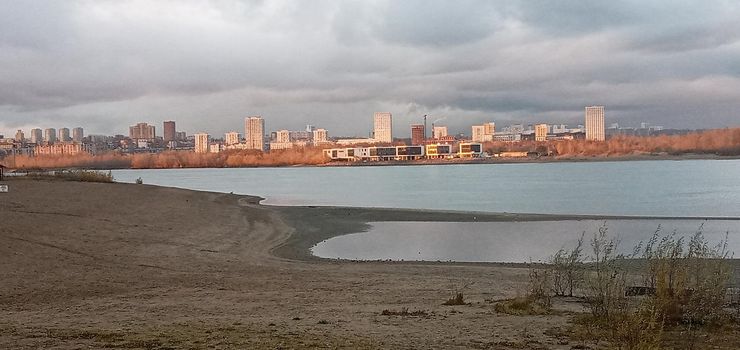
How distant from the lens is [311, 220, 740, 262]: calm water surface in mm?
21594

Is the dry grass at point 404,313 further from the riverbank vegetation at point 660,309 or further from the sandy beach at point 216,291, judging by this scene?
the riverbank vegetation at point 660,309

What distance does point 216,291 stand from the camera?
1253 centimetres

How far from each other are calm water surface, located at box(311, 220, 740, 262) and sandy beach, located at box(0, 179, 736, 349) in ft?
7.26

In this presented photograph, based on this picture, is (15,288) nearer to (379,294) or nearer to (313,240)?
(379,294)

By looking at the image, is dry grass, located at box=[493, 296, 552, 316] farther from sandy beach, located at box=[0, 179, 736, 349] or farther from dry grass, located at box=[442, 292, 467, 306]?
dry grass, located at box=[442, 292, 467, 306]

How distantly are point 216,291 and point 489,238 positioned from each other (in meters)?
15.7

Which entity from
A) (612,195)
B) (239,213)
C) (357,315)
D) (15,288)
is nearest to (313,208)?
(239,213)

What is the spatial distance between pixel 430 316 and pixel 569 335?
208 cm

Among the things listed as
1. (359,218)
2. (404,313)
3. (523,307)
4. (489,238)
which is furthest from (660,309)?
(359,218)

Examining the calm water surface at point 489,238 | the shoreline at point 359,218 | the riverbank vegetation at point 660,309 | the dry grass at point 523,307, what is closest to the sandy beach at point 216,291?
the dry grass at point 523,307

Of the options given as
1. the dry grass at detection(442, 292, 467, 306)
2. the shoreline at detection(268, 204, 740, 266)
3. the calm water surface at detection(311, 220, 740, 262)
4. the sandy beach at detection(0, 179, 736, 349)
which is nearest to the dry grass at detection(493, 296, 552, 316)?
the sandy beach at detection(0, 179, 736, 349)

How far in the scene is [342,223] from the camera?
32781 mm

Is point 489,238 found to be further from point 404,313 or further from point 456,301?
point 404,313

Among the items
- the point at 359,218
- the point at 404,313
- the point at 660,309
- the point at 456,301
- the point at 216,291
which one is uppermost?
the point at 660,309
